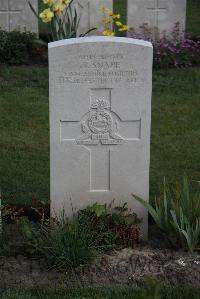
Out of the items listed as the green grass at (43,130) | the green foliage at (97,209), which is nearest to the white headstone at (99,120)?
the green foliage at (97,209)

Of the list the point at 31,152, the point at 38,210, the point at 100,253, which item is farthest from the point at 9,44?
the point at 100,253

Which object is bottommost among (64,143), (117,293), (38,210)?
(117,293)

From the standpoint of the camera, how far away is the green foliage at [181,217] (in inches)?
200

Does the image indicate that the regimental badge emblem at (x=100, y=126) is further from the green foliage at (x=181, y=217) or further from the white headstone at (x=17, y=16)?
the white headstone at (x=17, y=16)

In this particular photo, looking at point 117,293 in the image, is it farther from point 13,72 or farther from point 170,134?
point 13,72

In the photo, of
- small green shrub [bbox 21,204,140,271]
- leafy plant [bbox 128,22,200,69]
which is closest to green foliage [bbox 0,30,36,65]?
leafy plant [bbox 128,22,200,69]

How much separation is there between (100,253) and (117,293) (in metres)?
0.47

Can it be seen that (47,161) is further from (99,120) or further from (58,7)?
(58,7)

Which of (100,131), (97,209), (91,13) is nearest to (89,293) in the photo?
(97,209)

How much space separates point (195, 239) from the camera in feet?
16.8

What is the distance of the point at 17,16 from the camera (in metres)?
11.3

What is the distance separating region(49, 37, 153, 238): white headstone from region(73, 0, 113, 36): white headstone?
621 cm

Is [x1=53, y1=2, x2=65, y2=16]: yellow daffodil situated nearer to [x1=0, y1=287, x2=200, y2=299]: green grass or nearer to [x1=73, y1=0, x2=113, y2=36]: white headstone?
[x1=73, y1=0, x2=113, y2=36]: white headstone

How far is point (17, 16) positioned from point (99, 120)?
6469 mm
